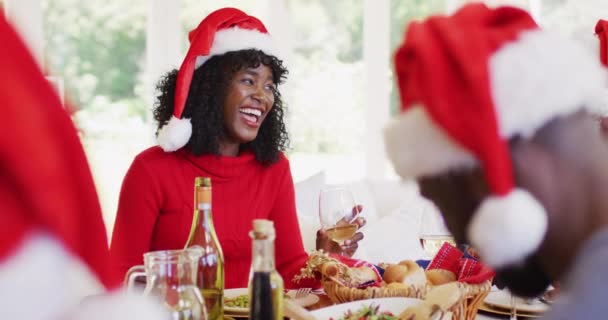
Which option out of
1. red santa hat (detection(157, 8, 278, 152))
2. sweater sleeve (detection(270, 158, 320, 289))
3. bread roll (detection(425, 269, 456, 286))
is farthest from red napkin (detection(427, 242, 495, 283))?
red santa hat (detection(157, 8, 278, 152))

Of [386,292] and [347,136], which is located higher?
[347,136]

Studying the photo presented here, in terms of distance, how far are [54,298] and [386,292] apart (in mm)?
773

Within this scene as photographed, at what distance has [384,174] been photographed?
4.59 metres

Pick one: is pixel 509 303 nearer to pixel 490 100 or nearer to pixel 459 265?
pixel 459 265

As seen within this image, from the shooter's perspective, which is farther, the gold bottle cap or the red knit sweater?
the red knit sweater

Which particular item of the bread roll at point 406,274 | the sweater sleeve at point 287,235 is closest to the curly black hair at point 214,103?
the sweater sleeve at point 287,235

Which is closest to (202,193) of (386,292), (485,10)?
(386,292)

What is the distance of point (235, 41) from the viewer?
7.16 feet

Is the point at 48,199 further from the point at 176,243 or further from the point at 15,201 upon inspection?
the point at 176,243

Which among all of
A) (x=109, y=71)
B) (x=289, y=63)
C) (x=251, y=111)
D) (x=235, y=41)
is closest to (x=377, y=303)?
(x=251, y=111)

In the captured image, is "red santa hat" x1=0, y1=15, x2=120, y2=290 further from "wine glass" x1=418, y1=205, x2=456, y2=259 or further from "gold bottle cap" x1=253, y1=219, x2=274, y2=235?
"wine glass" x1=418, y1=205, x2=456, y2=259

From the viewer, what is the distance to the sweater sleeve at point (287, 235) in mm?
2008

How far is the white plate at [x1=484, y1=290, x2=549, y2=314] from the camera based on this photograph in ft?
4.81

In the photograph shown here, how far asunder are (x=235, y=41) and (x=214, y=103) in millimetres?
198
